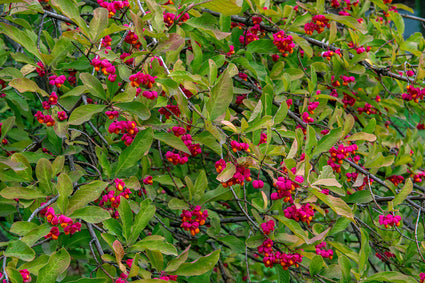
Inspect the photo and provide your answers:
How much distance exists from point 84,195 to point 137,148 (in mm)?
287

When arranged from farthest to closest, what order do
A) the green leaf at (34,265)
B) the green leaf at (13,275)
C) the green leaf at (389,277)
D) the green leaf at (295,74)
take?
the green leaf at (295,74) < the green leaf at (389,277) < the green leaf at (34,265) < the green leaf at (13,275)

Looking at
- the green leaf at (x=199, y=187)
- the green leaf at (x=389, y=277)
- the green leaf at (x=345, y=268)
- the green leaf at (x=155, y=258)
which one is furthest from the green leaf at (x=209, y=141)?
the green leaf at (x=389, y=277)

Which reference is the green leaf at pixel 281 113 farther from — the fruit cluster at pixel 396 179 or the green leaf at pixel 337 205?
the fruit cluster at pixel 396 179

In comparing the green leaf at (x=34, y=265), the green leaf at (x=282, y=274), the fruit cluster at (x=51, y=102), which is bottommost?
the green leaf at (x=282, y=274)

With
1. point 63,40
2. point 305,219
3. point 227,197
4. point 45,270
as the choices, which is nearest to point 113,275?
point 45,270

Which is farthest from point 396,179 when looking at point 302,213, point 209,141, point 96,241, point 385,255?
point 96,241

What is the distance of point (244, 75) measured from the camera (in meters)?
Answer: 2.49

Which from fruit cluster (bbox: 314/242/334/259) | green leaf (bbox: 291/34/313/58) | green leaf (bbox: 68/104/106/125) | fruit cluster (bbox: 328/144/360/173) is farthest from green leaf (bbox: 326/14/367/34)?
green leaf (bbox: 68/104/106/125)

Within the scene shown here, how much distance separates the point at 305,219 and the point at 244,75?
3.50 ft

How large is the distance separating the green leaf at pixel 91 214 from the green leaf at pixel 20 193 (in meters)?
0.23

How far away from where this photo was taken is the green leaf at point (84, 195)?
1489 millimetres

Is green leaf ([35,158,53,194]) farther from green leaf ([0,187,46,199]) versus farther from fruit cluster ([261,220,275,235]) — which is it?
fruit cluster ([261,220,275,235])

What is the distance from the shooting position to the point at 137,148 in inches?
65.1

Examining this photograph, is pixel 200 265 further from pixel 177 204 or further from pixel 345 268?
pixel 345 268
